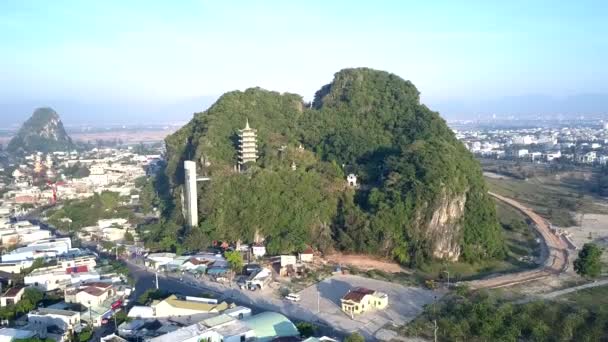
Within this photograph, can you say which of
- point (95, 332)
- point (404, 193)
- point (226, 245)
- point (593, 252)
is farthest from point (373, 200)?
point (95, 332)

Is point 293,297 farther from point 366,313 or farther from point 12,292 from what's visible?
point 12,292

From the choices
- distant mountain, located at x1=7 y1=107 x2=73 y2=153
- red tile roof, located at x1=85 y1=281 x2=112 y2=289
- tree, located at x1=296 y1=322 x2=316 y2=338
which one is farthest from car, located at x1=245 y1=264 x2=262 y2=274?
distant mountain, located at x1=7 y1=107 x2=73 y2=153

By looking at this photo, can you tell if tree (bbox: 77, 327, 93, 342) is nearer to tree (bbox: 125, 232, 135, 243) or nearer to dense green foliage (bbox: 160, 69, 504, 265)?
dense green foliage (bbox: 160, 69, 504, 265)

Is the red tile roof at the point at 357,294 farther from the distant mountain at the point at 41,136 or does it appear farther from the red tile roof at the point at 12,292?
the distant mountain at the point at 41,136

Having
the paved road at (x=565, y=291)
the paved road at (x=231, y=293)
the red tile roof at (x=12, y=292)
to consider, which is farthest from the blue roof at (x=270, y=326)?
the red tile roof at (x=12, y=292)

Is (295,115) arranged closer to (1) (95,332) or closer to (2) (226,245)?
(2) (226,245)

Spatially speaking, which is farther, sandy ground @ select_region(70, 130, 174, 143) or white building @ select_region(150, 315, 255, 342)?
sandy ground @ select_region(70, 130, 174, 143)
